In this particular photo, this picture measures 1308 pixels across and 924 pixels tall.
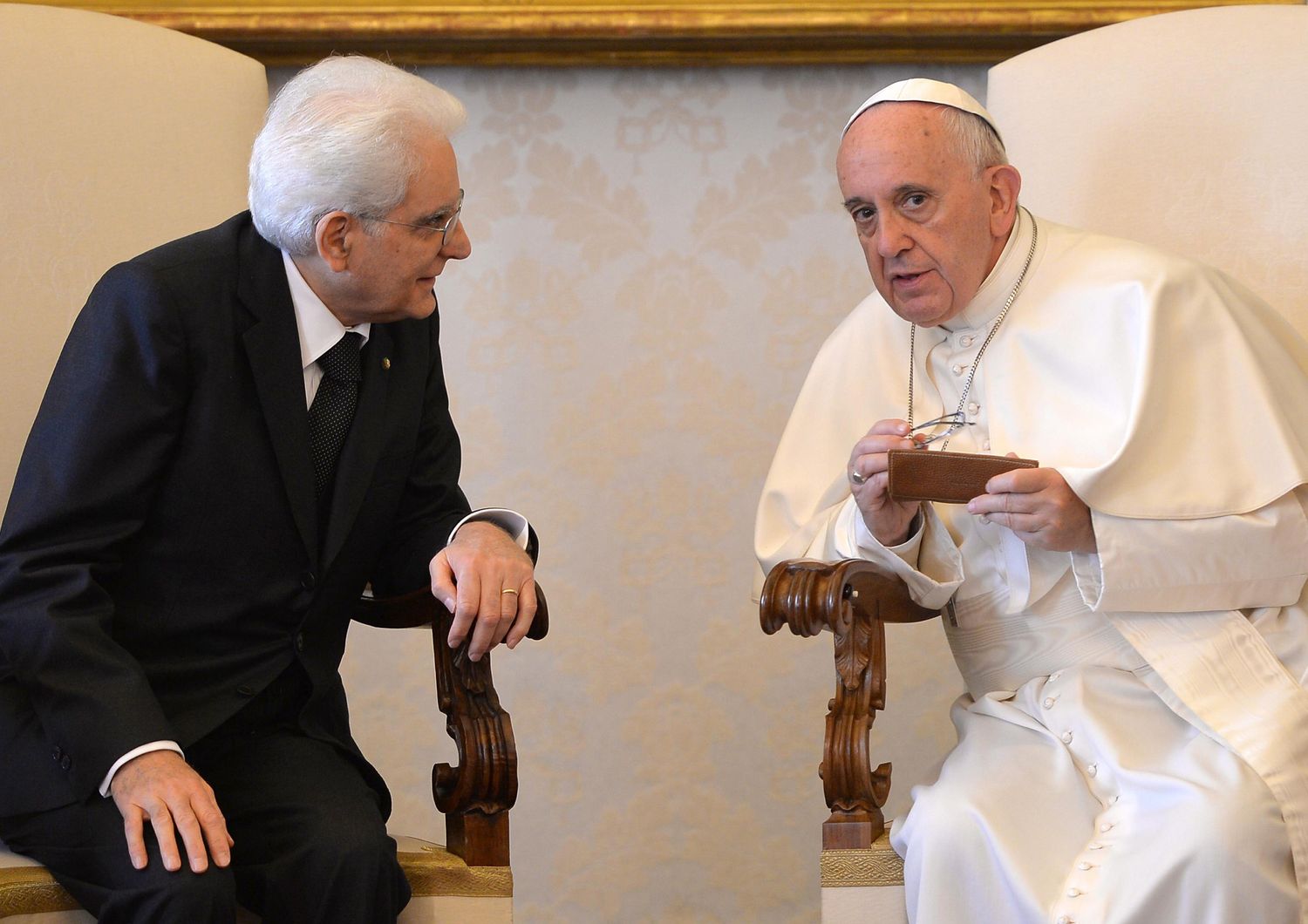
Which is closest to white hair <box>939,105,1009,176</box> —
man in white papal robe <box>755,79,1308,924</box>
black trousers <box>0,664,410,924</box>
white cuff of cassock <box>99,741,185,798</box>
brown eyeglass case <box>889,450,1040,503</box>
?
man in white papal robe <box>755,79,1308,924</box>

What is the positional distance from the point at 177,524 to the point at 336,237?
1.58ft

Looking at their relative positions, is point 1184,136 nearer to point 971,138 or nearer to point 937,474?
point 971,138

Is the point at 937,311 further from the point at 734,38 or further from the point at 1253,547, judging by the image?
the point at 734,38

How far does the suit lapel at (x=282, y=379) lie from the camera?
2.13 m

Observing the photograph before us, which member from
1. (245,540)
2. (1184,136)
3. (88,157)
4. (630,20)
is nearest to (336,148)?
(245,540)

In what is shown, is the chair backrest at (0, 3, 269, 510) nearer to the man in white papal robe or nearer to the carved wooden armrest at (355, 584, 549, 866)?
the carved wooden armrest at (355, 584, 549, 866)

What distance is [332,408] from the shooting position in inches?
88.9

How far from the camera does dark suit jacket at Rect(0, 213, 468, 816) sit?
1.92 metres

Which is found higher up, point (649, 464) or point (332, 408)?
point (332, 408)

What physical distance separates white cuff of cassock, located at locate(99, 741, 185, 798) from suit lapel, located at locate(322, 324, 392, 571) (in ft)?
1.32

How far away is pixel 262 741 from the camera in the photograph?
2.18 meters

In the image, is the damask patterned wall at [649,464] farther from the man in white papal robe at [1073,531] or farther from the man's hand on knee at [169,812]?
the man's hand on knee at [169,812]

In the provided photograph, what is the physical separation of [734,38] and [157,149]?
4.03 feet

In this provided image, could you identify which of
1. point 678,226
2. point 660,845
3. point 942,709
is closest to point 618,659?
point 660,845
